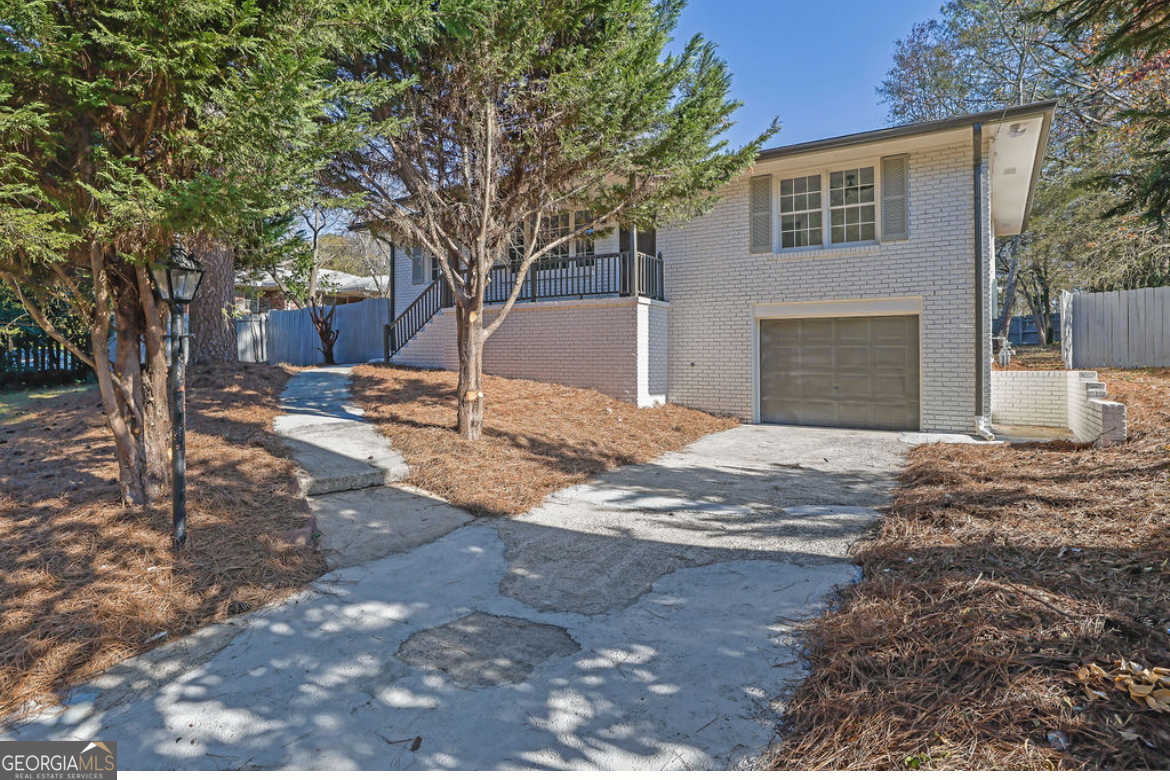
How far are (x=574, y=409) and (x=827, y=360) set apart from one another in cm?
506

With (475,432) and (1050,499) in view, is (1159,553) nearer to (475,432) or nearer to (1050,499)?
(1050,499)

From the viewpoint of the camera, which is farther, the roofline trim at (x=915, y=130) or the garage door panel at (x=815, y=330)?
the garage door panel at (x=815, y=330)

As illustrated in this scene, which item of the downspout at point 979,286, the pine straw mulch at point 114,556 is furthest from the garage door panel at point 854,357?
the pine straw mulch at point 114,556

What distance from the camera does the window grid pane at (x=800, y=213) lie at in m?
11.5

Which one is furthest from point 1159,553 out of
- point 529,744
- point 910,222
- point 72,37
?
point 910,222

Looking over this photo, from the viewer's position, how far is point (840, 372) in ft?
37.7

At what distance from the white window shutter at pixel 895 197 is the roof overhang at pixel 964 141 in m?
0.21

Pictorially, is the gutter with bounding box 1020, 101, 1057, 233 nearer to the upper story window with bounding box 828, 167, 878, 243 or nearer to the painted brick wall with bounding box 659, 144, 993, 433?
the painted brick wall with bounding box 659, 144, 993, 433

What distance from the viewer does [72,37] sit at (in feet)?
11.3

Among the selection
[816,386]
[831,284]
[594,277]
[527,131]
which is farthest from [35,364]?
[831,284]

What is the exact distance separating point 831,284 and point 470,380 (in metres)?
7.25

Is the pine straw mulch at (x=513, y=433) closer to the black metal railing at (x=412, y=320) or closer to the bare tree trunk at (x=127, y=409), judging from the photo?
the black metal railing at (x=412, y=320)

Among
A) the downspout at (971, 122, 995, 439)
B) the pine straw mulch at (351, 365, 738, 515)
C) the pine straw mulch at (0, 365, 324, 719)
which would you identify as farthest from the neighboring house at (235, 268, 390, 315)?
the downspout at (971, 122, 995, 439)

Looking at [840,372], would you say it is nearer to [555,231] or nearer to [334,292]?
[555,231]
